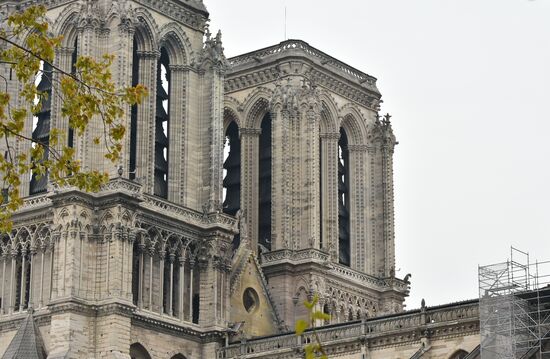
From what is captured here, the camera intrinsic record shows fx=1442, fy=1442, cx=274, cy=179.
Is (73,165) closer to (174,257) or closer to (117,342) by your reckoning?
(117,342)

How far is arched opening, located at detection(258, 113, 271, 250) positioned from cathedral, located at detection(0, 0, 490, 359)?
80 mm

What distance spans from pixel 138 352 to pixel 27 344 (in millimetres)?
4681

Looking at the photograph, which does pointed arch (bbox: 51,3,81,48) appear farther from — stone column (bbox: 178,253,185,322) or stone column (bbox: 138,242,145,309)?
stone column (bbox: 178,253,185,322)

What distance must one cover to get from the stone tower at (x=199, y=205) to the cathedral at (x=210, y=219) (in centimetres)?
7

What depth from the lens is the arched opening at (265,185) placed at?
69.6 metres

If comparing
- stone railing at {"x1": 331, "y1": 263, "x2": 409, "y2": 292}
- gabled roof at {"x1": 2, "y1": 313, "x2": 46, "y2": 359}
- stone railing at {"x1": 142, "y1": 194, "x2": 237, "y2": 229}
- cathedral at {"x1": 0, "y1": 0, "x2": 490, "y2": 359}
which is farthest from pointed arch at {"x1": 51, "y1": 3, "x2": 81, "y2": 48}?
stone railing at {"x1": 331, "y1": 263, "x2": 409, "y2": 292}

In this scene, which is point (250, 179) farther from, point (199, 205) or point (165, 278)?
point (165, 278)

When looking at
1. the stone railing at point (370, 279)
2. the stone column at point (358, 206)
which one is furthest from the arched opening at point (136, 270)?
the stone column at point (358, 206)

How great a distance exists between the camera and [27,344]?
55.2 meters

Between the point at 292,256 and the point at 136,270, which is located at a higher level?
the point at 292,256

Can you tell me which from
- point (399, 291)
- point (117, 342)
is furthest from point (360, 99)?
point (117, 342)

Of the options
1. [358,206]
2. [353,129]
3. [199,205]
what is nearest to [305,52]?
[353,129]

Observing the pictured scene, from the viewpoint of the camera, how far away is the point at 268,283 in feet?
219

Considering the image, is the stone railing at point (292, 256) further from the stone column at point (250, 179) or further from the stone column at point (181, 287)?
the stone column at point (181, 287)
